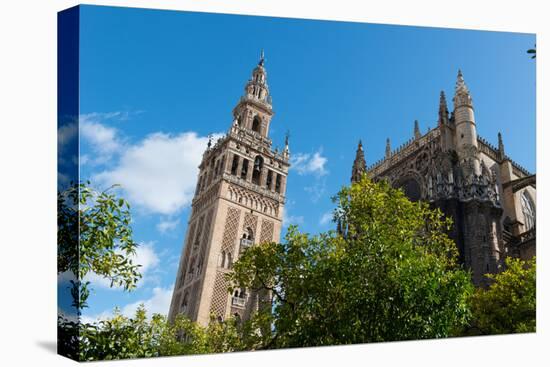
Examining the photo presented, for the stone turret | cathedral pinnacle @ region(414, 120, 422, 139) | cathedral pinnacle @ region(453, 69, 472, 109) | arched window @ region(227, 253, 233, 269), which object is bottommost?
arched window @ region(227, 253, 233, 269)

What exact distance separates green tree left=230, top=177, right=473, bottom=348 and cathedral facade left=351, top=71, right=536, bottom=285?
8991 millimetres

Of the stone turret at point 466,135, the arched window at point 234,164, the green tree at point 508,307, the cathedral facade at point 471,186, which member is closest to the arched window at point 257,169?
the arched window at point 234,164

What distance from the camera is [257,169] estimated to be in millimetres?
20859

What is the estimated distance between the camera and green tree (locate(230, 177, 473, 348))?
444 inches

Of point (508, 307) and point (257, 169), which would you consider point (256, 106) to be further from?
point (508, 307)

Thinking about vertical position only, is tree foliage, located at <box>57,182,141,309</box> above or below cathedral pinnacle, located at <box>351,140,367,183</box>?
below

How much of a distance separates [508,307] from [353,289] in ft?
20.3

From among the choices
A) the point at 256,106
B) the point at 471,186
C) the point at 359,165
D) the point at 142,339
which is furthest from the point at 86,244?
the point at 471,186

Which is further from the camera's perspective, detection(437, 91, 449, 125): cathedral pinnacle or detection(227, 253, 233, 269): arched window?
detection(437, 91, 449, 125): cathedral pinnacle

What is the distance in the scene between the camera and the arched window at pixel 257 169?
2073 centimetres

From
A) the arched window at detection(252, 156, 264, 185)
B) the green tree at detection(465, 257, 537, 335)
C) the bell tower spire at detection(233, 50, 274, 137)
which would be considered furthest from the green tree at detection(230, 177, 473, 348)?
the arched window at detection(252, 156, 264, 185)

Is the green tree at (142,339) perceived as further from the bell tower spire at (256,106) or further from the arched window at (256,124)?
the arched window at (256,124)

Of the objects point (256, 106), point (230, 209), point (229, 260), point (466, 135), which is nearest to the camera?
point (256, 106)

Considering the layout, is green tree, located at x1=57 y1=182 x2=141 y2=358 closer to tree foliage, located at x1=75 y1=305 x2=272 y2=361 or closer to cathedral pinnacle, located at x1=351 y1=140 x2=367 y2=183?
tree foliage, located at x1=75 y1=305 x2=272 y2=361
